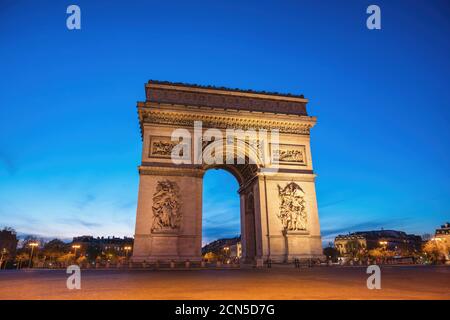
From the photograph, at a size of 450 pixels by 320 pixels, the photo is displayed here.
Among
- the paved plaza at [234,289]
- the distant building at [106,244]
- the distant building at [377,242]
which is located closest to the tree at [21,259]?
the paved plaza at [234,289]

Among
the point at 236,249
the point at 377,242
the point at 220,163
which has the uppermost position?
the point at 220,163

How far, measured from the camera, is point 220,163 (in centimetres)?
2475

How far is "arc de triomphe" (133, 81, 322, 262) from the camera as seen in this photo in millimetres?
19734

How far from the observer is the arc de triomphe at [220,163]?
19.7 m

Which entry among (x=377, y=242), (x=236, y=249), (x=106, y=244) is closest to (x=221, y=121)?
(x=106, y=244)

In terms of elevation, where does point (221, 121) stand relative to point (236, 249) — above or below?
above

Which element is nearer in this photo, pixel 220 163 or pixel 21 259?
pixel 220 163

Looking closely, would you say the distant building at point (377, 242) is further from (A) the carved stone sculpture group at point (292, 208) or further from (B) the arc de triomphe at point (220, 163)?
(B) the arc de triomphe at point (220, 163)

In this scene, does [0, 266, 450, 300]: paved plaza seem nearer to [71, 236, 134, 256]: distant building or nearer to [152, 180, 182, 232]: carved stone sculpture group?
[152, 180, 182, 232]: carved stone sculpture group

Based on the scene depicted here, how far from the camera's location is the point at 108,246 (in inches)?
3755

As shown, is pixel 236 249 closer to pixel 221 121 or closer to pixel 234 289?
pixel 221 121

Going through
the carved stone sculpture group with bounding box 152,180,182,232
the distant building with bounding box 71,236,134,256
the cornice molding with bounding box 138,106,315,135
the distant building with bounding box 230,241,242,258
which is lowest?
the distant building with bounding box 230,241,242,258

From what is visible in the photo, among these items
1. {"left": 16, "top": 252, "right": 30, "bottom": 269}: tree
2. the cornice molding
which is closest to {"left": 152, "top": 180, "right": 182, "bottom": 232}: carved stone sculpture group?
the cornice molding
